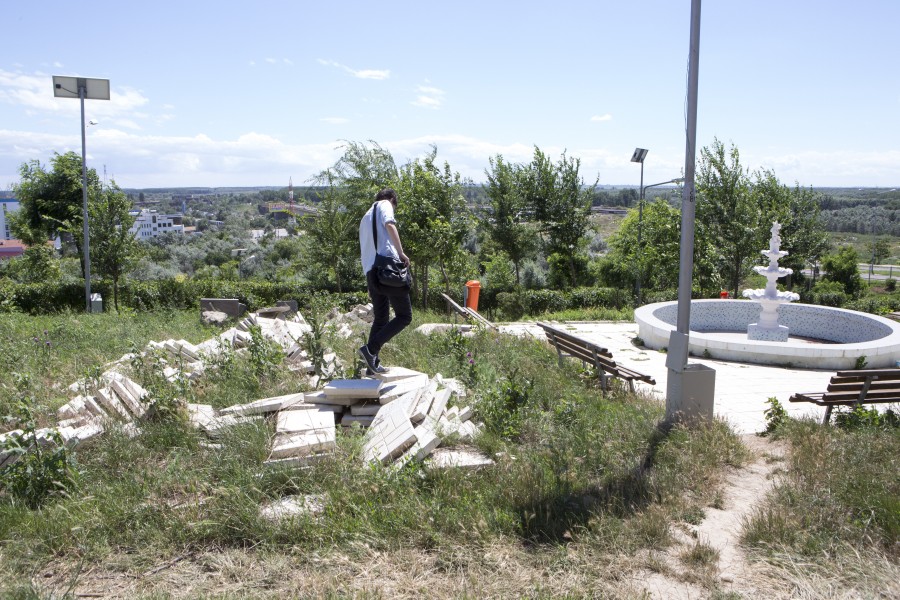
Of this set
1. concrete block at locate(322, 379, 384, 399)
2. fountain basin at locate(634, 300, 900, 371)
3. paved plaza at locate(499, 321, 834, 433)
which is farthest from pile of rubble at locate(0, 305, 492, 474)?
fountain basin at locate(634, 300, 900, 371)

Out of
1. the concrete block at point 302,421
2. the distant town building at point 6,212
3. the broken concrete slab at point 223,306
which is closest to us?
the concrete block at point 302,421

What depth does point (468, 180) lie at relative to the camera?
22.5 meters

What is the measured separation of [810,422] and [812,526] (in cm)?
259

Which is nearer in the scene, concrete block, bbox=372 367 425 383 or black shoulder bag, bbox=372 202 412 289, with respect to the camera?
black shoulder bag, bbox=372 202 412 289

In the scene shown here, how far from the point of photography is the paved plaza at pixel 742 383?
7.61 metres

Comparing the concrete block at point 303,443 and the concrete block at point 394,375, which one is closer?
the concrete block at point 303,443

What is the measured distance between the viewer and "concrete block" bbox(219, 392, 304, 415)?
5824 mm

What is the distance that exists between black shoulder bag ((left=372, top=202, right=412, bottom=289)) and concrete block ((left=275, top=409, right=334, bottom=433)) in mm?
1387

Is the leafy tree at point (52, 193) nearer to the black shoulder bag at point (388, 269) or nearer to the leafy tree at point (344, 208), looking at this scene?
the leafy tree at point (344, 208)

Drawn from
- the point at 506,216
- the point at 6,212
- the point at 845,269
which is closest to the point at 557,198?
the point at 506,216

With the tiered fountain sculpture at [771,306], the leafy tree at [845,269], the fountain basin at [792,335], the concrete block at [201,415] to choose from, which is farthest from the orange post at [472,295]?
the leafy tree at [845,269]

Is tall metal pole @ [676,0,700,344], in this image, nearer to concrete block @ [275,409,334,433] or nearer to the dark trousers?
the dark trousers

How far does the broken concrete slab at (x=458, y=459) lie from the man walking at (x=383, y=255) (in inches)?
61.0

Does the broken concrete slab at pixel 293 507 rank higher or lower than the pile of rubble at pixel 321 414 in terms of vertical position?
lower
